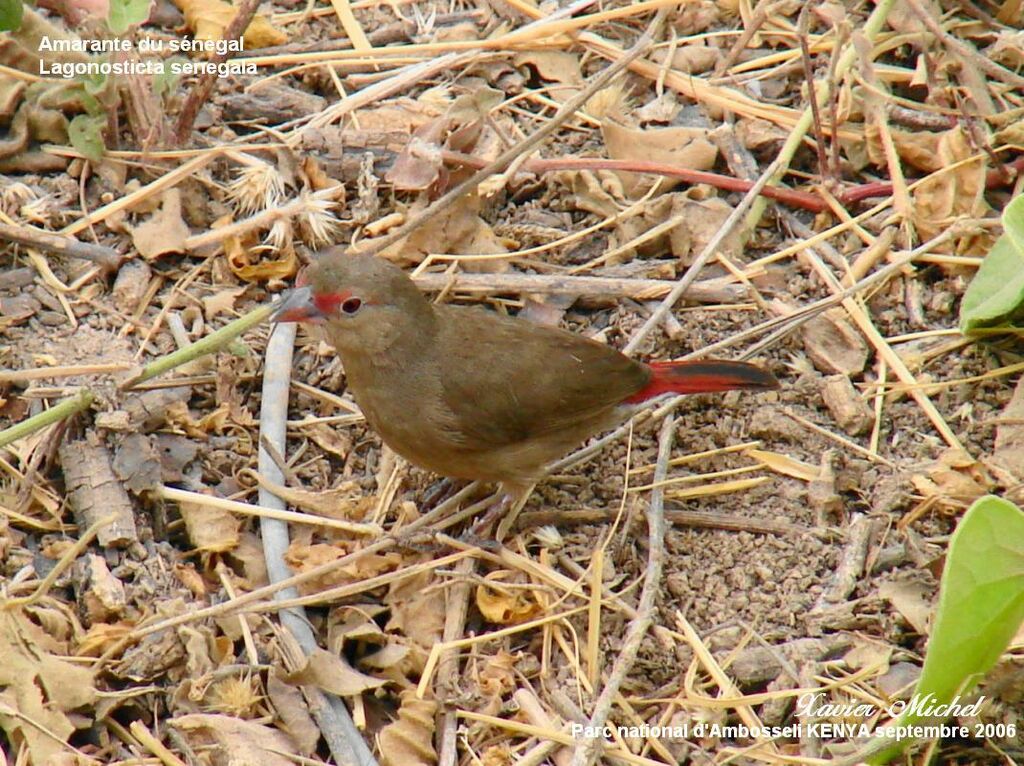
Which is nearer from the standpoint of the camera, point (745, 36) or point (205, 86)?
point (205, 86)

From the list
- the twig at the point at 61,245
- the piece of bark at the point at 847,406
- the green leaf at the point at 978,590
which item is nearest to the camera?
the green leaf at the point at 978,590

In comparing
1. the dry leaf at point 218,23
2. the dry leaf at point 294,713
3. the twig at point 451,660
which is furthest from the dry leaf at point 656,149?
the dry leaf at point 294,713

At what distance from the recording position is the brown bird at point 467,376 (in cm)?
398

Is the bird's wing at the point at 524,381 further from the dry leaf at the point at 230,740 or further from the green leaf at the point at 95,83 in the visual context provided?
the green leaf at the point at 95,83

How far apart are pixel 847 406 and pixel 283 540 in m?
1.86

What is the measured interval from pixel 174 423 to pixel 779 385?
76.6 inches

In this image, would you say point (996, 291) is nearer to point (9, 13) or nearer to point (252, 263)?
point (252, 263)

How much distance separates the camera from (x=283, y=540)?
3896 millimetres

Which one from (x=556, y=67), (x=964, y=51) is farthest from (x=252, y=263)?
(x=964, y=51)

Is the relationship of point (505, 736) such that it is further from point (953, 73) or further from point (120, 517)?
point (953, 73)

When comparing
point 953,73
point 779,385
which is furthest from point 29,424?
point 953,73

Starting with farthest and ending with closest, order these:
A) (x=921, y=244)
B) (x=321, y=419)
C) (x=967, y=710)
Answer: (x=921, y=244) → (x=321, y=419) → (x=967, y=710)

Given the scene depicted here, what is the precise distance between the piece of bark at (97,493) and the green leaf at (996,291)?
2.75m

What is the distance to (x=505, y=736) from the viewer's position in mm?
3520
